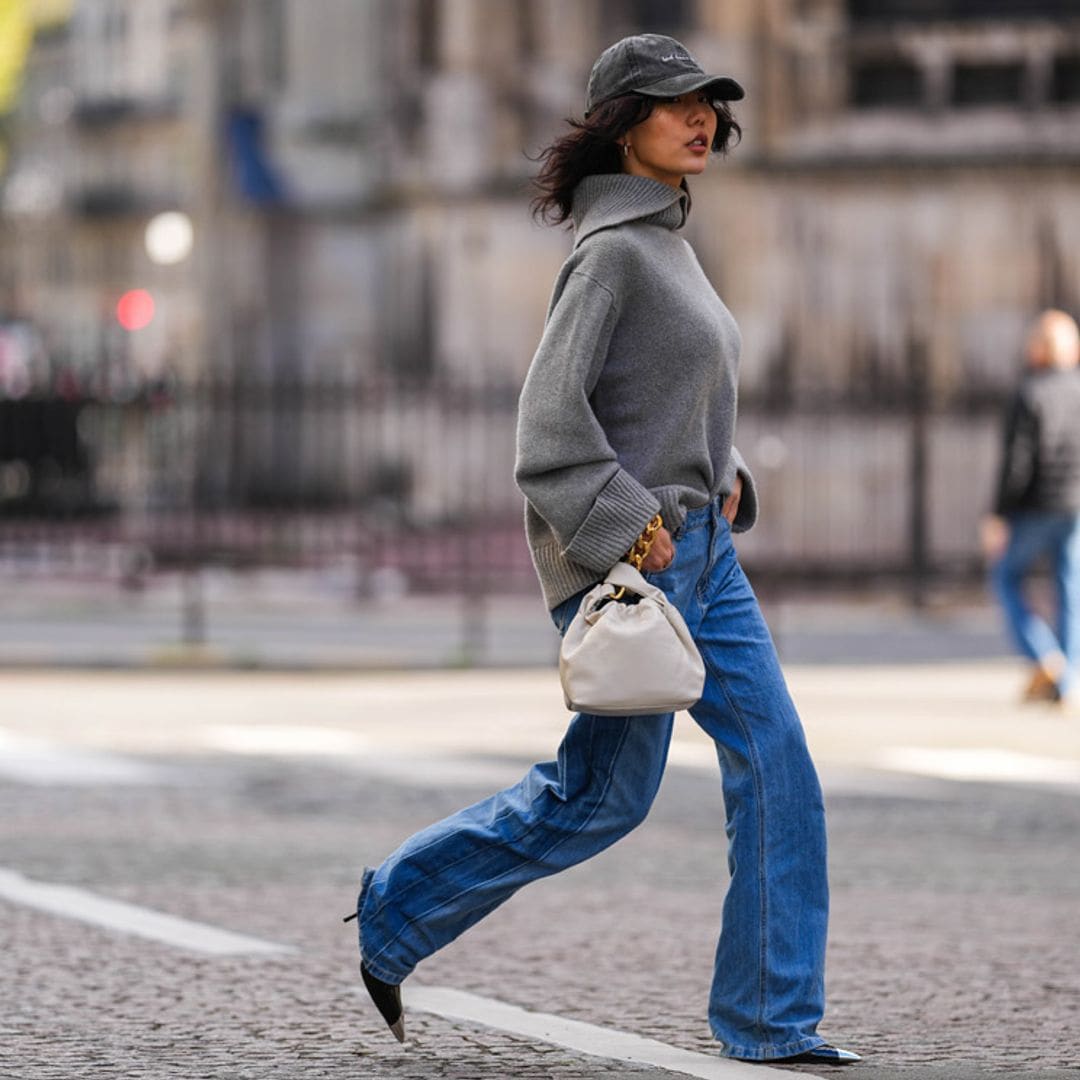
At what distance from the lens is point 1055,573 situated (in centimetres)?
1414

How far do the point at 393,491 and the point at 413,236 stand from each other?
230cm

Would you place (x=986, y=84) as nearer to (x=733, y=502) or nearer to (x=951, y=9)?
(x=951, y=9)

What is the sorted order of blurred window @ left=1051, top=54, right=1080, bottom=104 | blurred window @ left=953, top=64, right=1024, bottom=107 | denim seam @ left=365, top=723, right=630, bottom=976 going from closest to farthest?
denim seam @ left=365, top=723, right=630, bottom=976
blurred window @ left=1051, top=54, right=1080, bottom=104
blurred window @ left=953, top=64, right=1024, bottom=107

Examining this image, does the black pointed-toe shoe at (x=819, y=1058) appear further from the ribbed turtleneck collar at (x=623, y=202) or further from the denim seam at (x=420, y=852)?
the ribbed turtleneck collar at (x=623, y=202)

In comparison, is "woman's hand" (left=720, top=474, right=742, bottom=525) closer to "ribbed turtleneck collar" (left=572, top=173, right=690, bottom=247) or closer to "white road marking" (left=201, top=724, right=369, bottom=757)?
"ribbed turtleneck collar" (left=572, top=173, right=690, bottom=247)

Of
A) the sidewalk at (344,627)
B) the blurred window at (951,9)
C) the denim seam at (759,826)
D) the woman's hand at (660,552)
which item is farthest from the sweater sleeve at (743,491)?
the blurred window at (951,9)

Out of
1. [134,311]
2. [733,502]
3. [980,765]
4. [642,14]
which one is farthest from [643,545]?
[134,311]

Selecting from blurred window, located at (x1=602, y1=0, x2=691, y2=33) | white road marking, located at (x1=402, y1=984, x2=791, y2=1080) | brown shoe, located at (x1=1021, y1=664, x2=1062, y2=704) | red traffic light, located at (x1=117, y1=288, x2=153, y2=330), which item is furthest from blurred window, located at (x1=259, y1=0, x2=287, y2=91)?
white road marking, located at (x1=402, y1=984, x2=791, y2=1080)

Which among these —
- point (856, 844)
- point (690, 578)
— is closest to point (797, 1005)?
point (690, 578)

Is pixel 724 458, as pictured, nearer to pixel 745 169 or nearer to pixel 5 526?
pixel 5 526

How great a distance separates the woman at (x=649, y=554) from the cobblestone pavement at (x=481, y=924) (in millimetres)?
281

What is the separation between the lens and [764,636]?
5.88m

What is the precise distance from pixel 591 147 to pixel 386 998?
162cm

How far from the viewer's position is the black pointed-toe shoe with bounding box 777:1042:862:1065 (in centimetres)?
579
